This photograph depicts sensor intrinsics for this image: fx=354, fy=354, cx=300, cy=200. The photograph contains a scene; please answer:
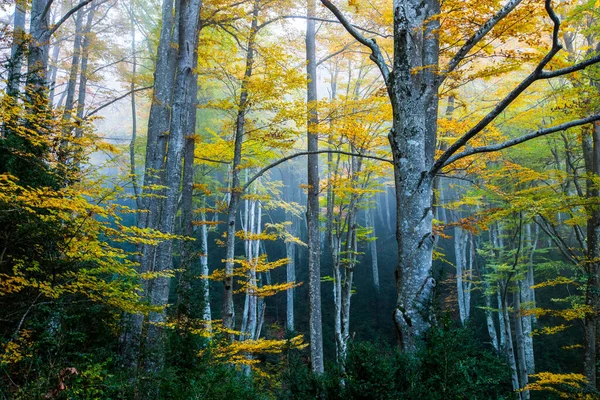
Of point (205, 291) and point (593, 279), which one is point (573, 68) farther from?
point (205, 291)

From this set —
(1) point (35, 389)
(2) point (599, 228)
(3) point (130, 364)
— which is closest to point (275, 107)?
(3) point (130, 364)

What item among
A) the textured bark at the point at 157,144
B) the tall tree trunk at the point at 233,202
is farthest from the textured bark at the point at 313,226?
the textured bark at the point at 157,144

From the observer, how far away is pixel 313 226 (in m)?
8.31

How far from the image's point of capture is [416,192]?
10.6 ft

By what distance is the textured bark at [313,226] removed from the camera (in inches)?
309

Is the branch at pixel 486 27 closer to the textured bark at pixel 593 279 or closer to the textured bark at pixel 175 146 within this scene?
the textured bark at pixel 175 146

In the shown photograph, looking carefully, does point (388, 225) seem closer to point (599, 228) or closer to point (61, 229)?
point (599, 228)

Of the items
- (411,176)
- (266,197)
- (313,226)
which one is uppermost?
(266,197)

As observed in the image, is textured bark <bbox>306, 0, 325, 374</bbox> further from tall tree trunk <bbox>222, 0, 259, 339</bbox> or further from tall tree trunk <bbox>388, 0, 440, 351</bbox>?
tall tree trunk <bbox>388, 0, 440, 351</bbox>

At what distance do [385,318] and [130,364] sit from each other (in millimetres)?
12809

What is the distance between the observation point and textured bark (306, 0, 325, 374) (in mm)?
7852

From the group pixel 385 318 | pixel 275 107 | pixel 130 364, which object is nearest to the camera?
pixel 130 364

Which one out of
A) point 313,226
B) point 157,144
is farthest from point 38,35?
point 313,226

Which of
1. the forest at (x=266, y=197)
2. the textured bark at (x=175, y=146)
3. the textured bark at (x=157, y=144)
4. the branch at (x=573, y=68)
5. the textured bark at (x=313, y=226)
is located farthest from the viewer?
the textured bark at (x=313, y=226)
